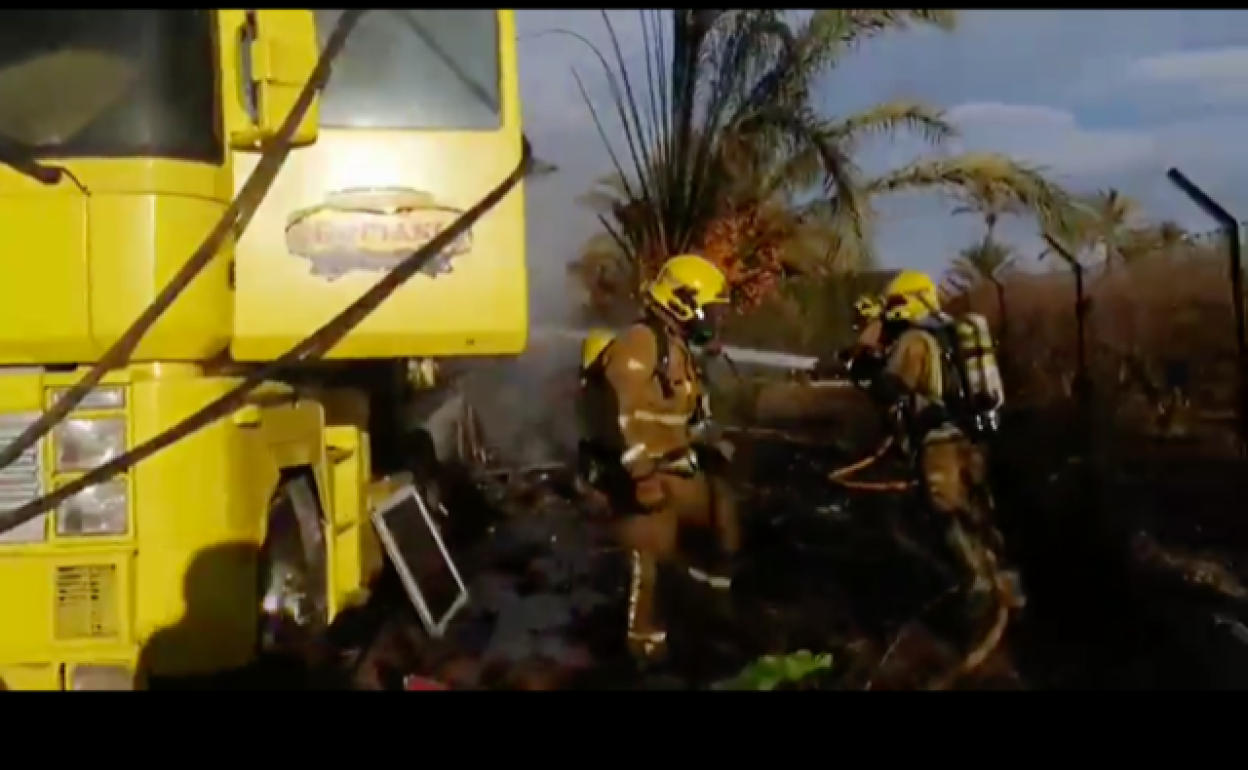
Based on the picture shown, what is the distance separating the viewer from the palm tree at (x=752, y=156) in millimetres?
2254

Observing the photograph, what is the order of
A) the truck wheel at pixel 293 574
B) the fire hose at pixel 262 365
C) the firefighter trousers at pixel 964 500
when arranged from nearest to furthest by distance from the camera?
the fire hose at pixel 262 365, the truck wheel at pixel 293 574, the firefighter trousers at pixel 964 500

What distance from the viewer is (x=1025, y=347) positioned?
233cm

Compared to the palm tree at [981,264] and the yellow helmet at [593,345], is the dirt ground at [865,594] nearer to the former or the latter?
the yellow helmet at [593,345]

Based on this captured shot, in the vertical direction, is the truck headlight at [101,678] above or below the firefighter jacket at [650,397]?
below

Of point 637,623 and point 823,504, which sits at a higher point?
point 823,504

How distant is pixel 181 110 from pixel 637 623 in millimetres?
1041

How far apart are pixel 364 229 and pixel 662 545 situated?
67 centimetres

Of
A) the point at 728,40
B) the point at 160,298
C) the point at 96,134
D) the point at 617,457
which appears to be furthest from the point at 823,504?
the point at 96,134

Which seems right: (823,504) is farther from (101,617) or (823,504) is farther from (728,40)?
(101,617)

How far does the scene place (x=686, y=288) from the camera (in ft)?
7.36

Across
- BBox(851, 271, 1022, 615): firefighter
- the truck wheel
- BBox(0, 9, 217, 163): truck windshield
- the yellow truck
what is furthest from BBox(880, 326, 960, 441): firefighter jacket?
BBox(0, 9, 217, 163): truck windshield

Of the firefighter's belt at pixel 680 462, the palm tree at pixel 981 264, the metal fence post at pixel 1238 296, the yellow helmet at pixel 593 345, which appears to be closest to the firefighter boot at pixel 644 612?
the firefighter's belt at pixel 680 462

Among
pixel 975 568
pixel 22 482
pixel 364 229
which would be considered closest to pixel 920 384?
pixel 975 568

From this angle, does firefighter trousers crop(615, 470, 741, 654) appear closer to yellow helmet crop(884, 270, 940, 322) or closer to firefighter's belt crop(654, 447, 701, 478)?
firefighter's belt crop(654, 447, 701, 478)
